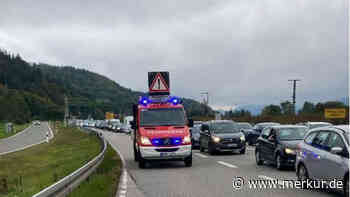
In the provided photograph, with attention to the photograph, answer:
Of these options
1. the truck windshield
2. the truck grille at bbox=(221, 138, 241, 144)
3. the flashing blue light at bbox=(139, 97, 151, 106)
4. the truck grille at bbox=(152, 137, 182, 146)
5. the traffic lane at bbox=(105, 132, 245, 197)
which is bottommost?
the traffic lane at bbox=(105, 132, 245, 197)

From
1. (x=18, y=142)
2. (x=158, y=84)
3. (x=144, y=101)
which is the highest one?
(x=158, y=84)

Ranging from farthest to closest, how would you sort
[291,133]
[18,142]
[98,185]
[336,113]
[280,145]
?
[18,142], [336,113], [291,133], [280,145], [98,185]

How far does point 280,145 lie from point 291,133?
49.5 inches

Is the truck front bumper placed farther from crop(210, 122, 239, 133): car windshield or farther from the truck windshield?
crop(210, 122, 239, 133): car windshield

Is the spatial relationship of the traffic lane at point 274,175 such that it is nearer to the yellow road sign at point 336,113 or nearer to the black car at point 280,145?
the black car at point 280,145

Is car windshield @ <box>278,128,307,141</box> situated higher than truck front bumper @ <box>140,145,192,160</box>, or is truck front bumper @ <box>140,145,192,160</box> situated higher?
car windshield @ <box>278,128,307,141</box>

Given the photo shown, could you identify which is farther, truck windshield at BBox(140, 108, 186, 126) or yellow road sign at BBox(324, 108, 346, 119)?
yellow road sign at BBox(324, 108, 346, 119)

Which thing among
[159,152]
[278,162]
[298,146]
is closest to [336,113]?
[159,152]

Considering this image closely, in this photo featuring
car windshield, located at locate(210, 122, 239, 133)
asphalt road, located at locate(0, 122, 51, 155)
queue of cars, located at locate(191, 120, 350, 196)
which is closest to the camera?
queue of cars, located at locate(191, 120, 350, 196)

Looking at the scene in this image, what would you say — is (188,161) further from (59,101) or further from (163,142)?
(59,101)

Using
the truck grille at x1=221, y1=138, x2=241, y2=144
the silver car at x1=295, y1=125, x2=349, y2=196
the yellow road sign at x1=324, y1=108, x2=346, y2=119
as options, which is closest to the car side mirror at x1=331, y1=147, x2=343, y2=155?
the silver car at x1=295, y1=125, x2=349, y2=196

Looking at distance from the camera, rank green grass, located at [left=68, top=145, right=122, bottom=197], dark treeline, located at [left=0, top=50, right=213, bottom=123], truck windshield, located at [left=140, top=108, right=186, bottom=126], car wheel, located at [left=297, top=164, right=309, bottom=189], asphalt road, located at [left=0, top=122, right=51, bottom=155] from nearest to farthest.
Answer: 1. green grass, located at [left=68, top=145, right=122, bottom=197]
2. car wheel, located at [left=297, top=164, right=309, bottom=189]
3. truck windshield, located at [left=140, top=108, right=186, bottom=126]
4. asphalt road, located at [left=0, top=122, right=51, bottom=155]
5. dark treeline, located at [left=0, top=50, right=213, bottom=123]

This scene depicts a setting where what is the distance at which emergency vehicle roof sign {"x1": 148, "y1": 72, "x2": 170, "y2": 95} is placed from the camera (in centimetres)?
2409

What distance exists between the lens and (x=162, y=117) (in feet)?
70.1
